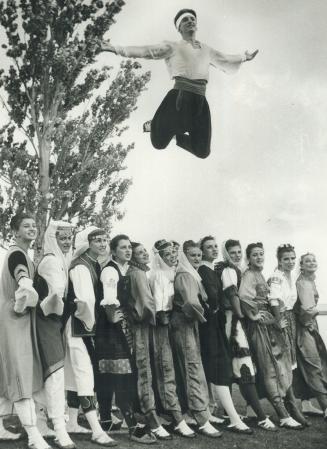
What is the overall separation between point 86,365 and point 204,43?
4694 millimetres

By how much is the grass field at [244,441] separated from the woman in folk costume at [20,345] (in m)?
0.29

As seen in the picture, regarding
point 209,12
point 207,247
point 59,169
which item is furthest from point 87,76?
point 207,247

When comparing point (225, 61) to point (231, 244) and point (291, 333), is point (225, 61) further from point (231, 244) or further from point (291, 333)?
point (291, 333)

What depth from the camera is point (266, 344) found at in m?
5.02

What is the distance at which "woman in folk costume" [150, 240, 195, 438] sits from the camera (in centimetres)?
445

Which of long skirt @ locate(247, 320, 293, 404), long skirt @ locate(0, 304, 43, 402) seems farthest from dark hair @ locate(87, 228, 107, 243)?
long skirt @ locate(247, 320, 293, 404)

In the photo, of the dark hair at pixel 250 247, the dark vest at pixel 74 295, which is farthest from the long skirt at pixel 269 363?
the dark vest at pixel 74 295

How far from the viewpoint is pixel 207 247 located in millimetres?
5117

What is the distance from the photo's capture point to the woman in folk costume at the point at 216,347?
4.67m

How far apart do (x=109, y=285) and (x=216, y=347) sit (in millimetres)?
1203

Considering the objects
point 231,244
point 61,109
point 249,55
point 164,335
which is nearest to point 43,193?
point 61,109

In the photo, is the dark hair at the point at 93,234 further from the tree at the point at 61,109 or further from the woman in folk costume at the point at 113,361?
the tree at the point at 61,109

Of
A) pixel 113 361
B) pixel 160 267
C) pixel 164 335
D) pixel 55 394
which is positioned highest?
pixel 160 267

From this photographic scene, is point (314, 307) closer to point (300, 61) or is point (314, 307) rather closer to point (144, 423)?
point (144, 423)
